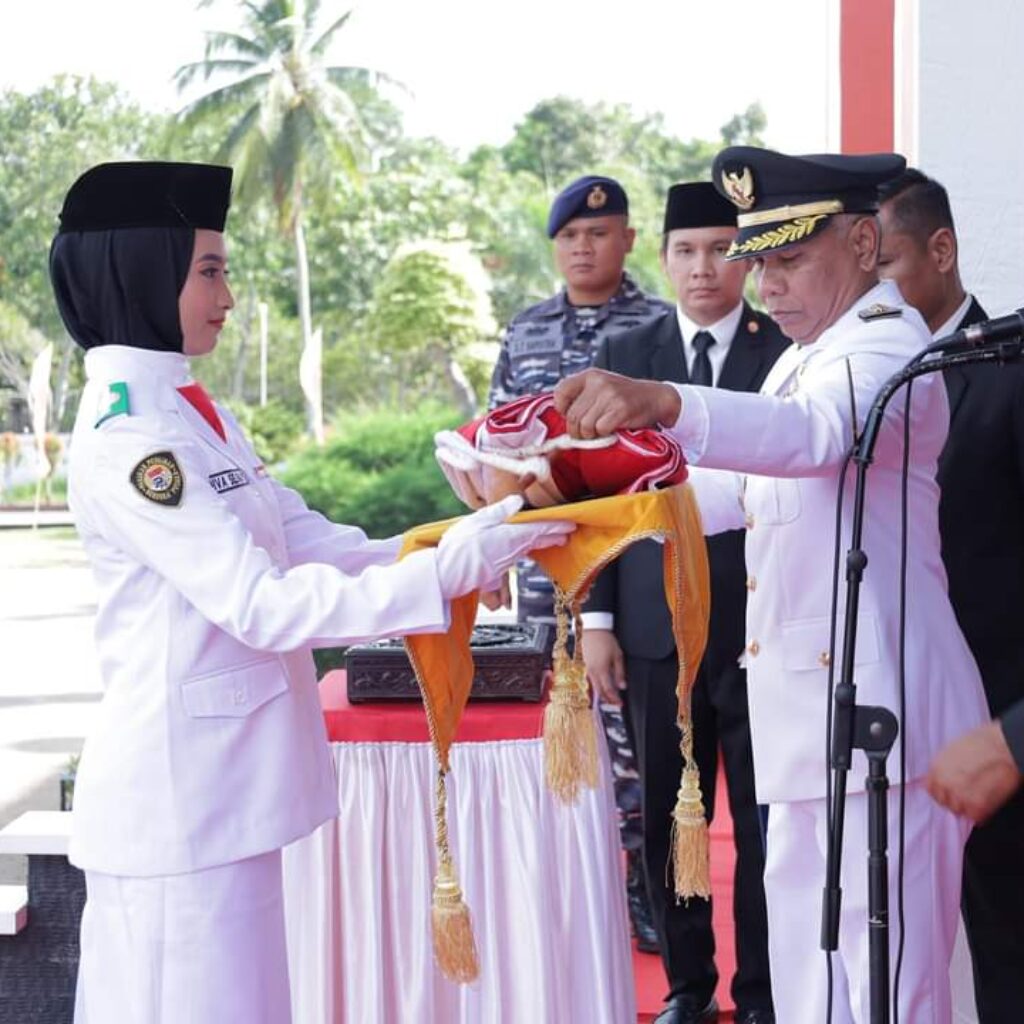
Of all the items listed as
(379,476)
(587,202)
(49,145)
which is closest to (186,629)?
(587,202)

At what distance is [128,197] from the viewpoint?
2.15m

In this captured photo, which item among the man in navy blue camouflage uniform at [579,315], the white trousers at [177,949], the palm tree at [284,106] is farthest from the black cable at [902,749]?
the palm tree at [284,106]

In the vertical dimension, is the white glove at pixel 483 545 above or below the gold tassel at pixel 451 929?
above

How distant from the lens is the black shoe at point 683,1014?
3.33 metres

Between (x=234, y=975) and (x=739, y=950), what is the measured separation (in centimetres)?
154

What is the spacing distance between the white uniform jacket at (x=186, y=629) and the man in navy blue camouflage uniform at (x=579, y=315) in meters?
1.97

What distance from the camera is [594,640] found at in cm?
347

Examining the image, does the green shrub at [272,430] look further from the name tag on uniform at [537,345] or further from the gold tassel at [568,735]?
the gold tassel at [568,735]

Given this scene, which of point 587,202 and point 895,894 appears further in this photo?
point 587,202

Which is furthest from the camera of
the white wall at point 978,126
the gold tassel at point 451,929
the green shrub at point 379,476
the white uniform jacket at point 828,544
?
the green shrub at point 379,476

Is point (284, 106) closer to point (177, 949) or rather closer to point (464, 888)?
point (464, 888)

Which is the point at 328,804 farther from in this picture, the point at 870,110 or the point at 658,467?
the point at 870,110

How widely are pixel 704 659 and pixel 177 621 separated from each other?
150cm

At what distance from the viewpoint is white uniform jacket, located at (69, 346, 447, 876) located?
2.06m
